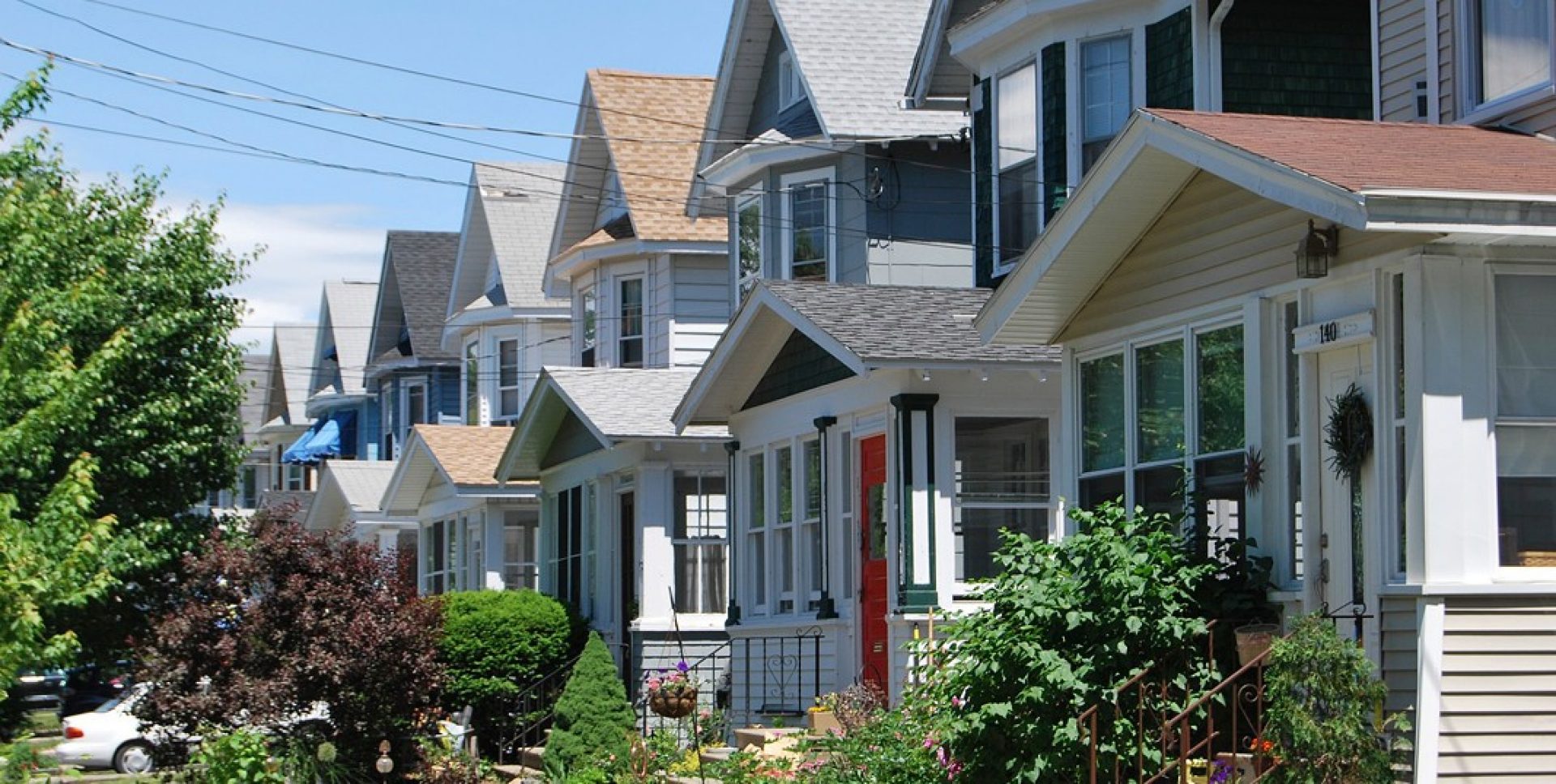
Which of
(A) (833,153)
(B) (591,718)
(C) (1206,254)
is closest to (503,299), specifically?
(A) (833,153)

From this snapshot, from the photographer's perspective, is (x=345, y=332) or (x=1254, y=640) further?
(x=345, y=332)

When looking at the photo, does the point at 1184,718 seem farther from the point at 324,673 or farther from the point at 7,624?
the point at 324,673

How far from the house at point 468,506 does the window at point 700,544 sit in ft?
20.3

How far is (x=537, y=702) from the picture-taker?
2586 centimetres

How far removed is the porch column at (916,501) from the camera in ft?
60.9

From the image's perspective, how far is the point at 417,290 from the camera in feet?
159

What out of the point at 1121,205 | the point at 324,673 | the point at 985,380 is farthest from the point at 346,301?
the point at 1121,205

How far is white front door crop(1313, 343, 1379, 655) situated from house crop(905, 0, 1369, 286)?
4.91m

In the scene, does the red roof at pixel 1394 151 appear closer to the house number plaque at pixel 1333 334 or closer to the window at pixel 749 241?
the house number plaque at pixel 1333 334

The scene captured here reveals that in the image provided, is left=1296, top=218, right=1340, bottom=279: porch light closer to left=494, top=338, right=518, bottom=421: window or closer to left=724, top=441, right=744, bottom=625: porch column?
left=724, top=441, right=744, bottom=625: porch column

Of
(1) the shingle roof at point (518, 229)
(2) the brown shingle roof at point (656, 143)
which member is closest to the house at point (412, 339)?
(1) the shingle roof at point (518, 229)

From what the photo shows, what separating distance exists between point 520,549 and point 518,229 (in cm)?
847

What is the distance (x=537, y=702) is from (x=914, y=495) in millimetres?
8936

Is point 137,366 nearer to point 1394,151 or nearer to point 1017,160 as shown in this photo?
point 1017,160
